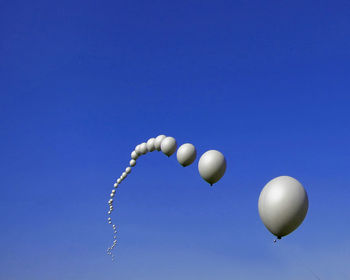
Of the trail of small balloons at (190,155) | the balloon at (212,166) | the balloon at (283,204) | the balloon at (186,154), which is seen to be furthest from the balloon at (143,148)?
the balloon at (283,204)

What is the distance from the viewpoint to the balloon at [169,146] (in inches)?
886

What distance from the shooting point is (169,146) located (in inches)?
886

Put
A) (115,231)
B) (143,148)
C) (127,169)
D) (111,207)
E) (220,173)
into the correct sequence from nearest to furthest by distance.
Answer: (220,173)
(143,148)
(127,169)
(111,207)
(115,231)

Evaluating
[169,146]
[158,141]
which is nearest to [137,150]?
[158,141]

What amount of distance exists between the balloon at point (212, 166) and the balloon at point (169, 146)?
3762mm

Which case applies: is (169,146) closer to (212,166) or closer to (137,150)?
(212,166)

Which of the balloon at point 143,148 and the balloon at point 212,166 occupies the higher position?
the balloon at point 143,148

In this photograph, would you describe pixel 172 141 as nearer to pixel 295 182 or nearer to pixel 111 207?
pixel 295 182

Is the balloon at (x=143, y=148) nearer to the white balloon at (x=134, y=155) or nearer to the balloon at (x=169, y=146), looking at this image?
the white balloon at (x=134, y=155)

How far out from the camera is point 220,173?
62.0 feet

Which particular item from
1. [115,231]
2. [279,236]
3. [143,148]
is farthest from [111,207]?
[279,236]

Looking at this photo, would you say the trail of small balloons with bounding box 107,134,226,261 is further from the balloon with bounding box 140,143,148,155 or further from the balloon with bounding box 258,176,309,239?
the balloon with bounding box 258,176,309,239

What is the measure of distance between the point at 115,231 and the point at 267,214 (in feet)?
114

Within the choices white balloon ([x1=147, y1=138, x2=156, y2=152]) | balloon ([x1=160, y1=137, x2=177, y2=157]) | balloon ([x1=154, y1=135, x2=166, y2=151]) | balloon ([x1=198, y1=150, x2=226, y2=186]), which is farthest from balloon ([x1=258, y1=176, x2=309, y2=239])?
white balloon ([x1=147, y1=138, x2=156, y2=152])
